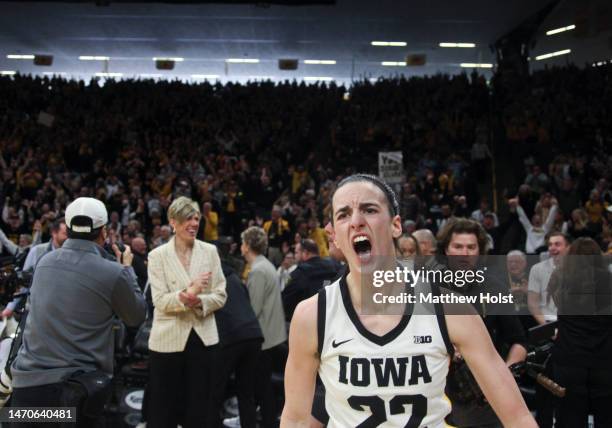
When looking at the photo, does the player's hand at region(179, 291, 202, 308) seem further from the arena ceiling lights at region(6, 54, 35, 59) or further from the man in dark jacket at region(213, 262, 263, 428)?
the arena ceiling lights at region(6, 54, 35, 59)

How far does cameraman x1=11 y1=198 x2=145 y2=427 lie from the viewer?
12.7ft

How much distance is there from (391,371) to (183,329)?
3186mm

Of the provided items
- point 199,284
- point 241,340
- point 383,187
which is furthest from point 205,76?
point 383,187

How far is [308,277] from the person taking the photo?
631cm

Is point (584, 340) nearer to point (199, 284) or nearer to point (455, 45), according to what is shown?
point (199, 284)

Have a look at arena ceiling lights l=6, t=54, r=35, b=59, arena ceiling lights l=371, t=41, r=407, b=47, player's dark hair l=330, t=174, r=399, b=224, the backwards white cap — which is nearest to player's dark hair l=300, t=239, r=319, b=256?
the backwards white cap

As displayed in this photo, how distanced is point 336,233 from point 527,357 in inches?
96.3

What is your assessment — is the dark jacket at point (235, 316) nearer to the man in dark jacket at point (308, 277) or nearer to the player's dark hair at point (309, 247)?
the man in dark jacket at point (308, 277)

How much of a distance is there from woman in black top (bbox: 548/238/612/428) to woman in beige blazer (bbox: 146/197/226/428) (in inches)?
96.1

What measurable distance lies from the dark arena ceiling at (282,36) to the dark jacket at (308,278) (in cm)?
1189

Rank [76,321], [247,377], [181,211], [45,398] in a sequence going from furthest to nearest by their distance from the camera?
1. [247,377]
2. [181,211]
3. [76,321]
4. [45,398]

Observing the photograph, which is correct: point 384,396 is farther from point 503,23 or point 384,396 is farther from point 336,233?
point 503,23

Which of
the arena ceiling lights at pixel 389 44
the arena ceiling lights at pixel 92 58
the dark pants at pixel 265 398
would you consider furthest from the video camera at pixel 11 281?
the arena ceiling lights at pixel 92 58

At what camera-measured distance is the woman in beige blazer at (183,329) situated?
509 cm
